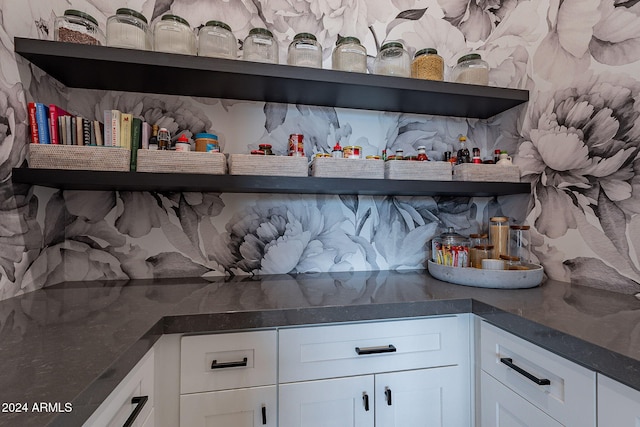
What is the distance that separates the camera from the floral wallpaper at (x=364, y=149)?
1.06 meters

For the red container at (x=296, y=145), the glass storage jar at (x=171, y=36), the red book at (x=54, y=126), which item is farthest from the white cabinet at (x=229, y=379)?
the glass storage jar at (x=171, y=36)

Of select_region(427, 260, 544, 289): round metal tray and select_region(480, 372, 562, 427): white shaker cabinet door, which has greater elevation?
select_region(427, 260, 544, 289): round metal tray

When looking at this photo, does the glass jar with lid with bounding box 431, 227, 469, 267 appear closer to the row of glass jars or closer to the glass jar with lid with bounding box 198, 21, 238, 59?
the row of glass jars

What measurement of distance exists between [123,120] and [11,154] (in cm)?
34

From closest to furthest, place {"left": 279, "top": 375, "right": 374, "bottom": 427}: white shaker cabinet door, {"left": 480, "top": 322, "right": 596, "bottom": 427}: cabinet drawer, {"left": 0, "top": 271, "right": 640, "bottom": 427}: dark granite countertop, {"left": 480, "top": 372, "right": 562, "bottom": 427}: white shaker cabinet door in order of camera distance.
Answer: {"left": 0, "top": 271, "right": 640, "bottom": 427}: dark granite countertop
{"left": 480, "top": 322, "right": 596, "bottom": 427}: cabinet drawer
{"left": 480, "top": 372, "right": 562, "bottom": 427}: white shaker cabinet door
{"left": 279, "top": 375, "right": 374, "bottom": 427}: white shaker cabinet door

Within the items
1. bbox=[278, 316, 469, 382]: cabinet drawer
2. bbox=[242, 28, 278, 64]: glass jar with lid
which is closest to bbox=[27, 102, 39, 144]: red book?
bbox=[242, 28, 278, 64]: glass jar with lid

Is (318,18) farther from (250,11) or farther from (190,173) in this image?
(190,173)

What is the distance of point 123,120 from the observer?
1155 millimetres

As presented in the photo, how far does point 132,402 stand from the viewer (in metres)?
0.69

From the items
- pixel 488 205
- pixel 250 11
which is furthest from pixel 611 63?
pixel 250 11

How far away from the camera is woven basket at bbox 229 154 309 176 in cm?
117

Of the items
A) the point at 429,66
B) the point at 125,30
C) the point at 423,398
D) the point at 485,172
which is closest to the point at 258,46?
→ the point at 125,30

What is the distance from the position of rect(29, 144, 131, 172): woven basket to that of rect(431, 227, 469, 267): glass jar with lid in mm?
1312

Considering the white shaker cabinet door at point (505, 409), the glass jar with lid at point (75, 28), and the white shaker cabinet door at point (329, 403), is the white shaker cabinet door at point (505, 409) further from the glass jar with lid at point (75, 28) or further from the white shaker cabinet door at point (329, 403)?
the glass jar with lid at point (75, 28)
